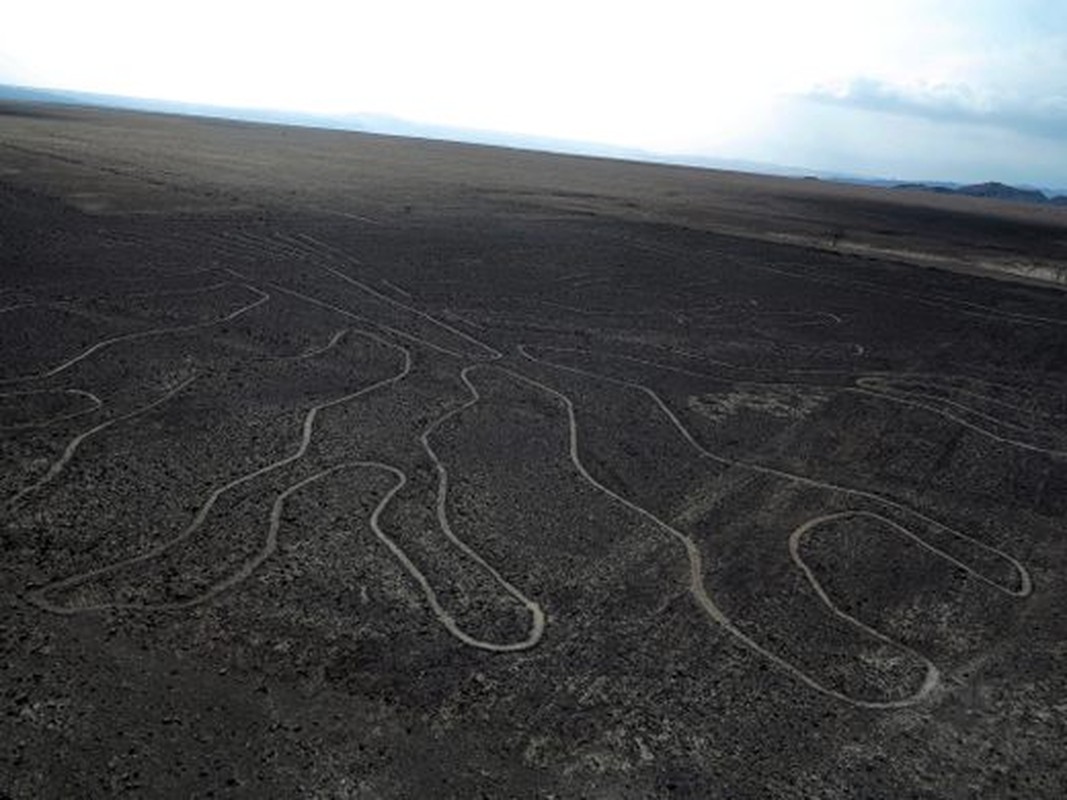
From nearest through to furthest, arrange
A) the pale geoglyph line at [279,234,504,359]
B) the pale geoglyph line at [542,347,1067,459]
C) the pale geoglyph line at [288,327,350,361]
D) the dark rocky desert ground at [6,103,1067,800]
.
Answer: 1. the dark rocky desert ground at [6,103,1067,800]
2. the pale geoglyph line at [542,347,1067,459]
3. the pale geoglyph line at [288,327,350,361]
4. the pale geoglyph line at [279,234,504,359]

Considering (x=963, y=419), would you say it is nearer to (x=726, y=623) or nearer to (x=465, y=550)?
(x=726, y=623)

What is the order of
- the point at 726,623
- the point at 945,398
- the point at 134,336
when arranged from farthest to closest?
the point at 945,398 → the point at 134,336 → the point at 726,623

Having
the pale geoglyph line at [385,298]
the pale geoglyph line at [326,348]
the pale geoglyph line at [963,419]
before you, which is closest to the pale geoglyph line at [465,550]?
the pale geoglyph line at [326,348]

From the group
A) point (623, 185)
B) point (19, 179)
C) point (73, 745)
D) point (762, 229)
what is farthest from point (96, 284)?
point (623, 185)

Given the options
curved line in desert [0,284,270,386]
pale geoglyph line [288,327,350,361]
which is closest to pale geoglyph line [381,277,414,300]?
curved line in desert [0,284,270,386]

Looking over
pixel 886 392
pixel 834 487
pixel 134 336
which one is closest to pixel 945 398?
pixel 886 392

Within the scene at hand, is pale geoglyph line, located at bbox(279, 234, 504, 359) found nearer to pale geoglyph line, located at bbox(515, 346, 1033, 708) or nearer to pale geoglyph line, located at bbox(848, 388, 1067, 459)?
pale geoglyph line, located at bbox(515, 346, 1033, 708)
